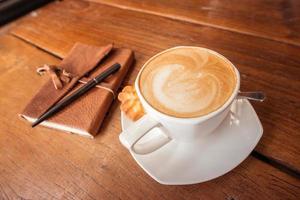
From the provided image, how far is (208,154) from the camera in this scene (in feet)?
1.27

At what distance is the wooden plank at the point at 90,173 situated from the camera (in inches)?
14.5

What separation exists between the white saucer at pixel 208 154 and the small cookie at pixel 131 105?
0.05m

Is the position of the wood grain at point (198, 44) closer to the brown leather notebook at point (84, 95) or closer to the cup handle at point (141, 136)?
the brown leather notebook at point (84, 95)

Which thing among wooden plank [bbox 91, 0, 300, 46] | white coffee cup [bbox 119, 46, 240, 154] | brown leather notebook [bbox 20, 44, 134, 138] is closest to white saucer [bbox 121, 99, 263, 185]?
white coffee cup [bbox 119, 46, 240, 154]

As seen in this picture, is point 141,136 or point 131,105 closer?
point 141,136

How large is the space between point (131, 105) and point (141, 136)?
0.36 feet

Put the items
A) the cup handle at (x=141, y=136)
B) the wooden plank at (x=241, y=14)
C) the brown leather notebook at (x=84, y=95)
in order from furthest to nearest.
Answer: the wooden plank at (x=241, y=14), the brown leather notebook at (x=84, y=95), the cup handle at (x=141, y=136)

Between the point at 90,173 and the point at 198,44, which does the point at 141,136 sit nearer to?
the point at 90,173

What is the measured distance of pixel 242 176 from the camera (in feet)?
1.24

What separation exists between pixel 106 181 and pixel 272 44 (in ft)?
1.53

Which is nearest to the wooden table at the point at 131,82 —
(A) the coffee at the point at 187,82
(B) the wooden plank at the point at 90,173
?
(B) the wooden plank at the point at 90,173

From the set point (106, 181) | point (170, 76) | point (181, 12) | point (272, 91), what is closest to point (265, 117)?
point (272, 91)

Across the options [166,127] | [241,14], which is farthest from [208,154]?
[241,14]

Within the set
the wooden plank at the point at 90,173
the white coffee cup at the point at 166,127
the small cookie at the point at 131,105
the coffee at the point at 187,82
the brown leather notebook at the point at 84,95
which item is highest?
the coffee at the point at 187,82
